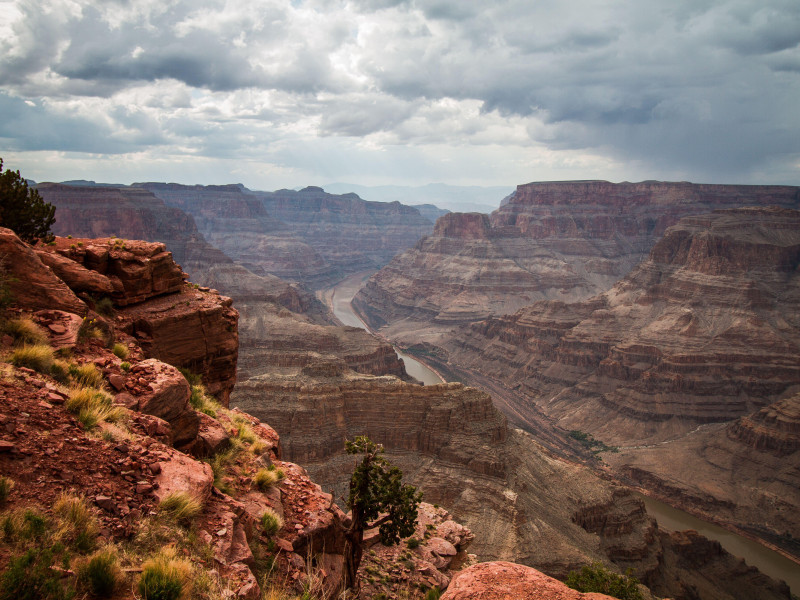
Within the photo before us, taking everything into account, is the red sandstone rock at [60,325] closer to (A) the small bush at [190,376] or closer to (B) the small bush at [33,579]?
(A) the small bush at [190,376]

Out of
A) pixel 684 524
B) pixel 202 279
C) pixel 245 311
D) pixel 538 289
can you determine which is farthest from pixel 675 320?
pixel 202 279

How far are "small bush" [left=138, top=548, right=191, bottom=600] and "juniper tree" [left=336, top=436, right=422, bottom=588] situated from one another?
740cm

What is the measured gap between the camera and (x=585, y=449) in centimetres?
8750

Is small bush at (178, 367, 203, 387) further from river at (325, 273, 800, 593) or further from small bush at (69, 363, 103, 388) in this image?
river at (325, 273, 800, 593)

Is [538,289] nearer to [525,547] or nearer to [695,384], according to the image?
[695,384]

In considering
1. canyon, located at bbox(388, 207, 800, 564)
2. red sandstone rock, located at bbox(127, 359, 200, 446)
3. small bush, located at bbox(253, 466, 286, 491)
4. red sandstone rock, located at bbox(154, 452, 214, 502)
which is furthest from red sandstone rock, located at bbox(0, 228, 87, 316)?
canyon, located at bbox(388, 207, 800, 564)

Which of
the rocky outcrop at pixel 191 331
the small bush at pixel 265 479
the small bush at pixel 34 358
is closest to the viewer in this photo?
the small bush at pixel 34 358

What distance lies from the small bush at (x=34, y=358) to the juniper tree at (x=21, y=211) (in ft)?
24.6

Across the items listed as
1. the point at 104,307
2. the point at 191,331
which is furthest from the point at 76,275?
the point at 191,331

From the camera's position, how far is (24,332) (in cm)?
1351

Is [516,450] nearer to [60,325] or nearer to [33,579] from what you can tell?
[60,325]

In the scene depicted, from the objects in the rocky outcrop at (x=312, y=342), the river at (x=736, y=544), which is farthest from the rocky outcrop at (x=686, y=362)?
the rocky outcrop at (x=312, y=342)

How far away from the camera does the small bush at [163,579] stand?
902 centimetres

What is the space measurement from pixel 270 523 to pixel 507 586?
571 centimetres
